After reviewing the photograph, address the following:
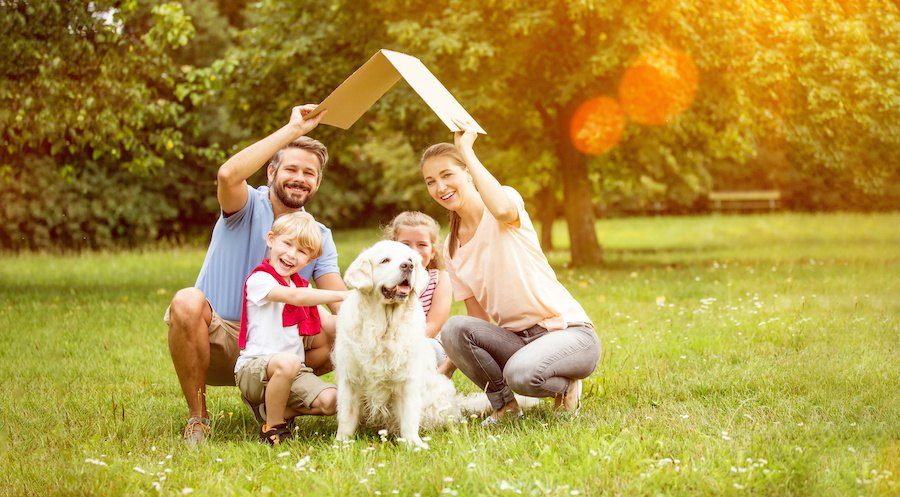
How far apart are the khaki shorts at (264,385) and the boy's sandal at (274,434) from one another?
155 millimetres

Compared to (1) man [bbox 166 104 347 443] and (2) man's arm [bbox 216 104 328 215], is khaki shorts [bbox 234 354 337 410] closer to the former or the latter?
(1) man [bbox 166 104 347 443]

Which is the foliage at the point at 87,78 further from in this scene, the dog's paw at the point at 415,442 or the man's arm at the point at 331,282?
the dog's paw at the point at 415,442

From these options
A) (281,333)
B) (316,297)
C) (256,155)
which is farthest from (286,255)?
(256,155)

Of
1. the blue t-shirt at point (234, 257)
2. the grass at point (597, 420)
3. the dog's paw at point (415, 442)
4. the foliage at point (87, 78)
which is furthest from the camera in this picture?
the foliage at point (87, 78)

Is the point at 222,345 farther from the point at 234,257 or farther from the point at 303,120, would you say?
the point at 303,120

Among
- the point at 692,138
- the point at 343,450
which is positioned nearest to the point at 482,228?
the point at 343,450

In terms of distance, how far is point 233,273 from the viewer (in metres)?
5.08

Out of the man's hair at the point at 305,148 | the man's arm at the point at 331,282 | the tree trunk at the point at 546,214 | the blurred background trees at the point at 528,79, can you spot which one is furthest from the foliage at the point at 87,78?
the tree trunk at the point at 546,214

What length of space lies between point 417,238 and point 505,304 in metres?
0.73

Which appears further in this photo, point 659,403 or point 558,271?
point 558,271

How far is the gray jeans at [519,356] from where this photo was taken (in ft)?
15.4

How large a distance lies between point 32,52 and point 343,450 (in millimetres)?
8426

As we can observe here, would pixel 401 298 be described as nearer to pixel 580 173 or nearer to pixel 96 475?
pixel 96 475

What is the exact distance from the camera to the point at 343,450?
414cm
